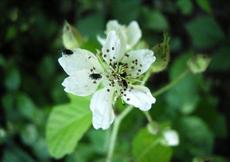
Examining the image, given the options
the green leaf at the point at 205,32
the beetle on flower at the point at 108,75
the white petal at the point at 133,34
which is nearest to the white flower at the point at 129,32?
the white petal at the point at 133,34

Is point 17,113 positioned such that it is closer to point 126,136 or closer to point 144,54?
point 126,136

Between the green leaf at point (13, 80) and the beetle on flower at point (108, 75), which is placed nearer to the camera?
the beetle on flower at point (108, 75)

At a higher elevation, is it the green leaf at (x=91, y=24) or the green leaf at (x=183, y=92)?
the green leaf at (x=91, y=24)

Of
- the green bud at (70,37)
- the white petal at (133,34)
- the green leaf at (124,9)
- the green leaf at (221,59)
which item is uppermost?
the green leaf at (124,9)

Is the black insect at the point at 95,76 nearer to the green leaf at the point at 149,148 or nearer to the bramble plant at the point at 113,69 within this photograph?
the bramble plant at the point at 113,69

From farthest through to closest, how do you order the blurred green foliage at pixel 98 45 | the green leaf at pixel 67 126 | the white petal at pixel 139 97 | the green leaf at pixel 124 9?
1. the green leaf at pixel 124 9
2. the blurred green foliage at pixel 98 45
3. the green leaf at pixel 67 126
4. the white petal at pixel 139 97

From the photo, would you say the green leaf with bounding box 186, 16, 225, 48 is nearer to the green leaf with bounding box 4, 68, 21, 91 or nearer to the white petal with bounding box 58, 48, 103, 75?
the green leaf with bounding box 4, 68, 21, 91

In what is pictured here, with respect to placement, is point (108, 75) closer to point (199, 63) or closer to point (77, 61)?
point (77, 61)
